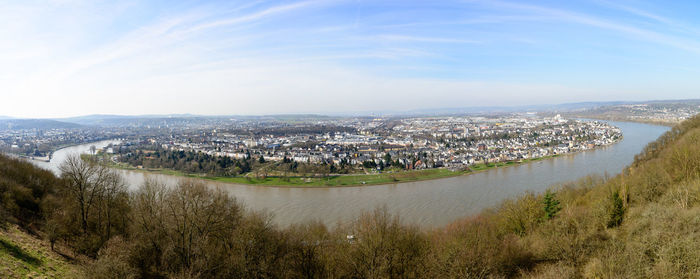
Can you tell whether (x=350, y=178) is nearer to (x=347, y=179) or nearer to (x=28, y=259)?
(x=347, y=179)

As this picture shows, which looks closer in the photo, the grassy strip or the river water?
the river water

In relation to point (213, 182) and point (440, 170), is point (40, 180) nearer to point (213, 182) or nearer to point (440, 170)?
→ point (213, 182)

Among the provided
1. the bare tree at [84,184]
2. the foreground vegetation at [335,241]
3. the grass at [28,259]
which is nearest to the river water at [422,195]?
the foreground vegetation at [335,241]

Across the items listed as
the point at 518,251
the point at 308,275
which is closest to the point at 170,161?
the point at 308,275

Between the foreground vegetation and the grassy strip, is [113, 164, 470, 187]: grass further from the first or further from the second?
the foreground vegetation

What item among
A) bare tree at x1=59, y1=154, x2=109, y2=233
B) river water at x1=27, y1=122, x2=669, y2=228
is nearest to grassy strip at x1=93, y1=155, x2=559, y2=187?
river water at x1=27, y1=122, x2=669, y2=228

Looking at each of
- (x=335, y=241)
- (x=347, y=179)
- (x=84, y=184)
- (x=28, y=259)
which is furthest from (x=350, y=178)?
(x=28, y=259)
